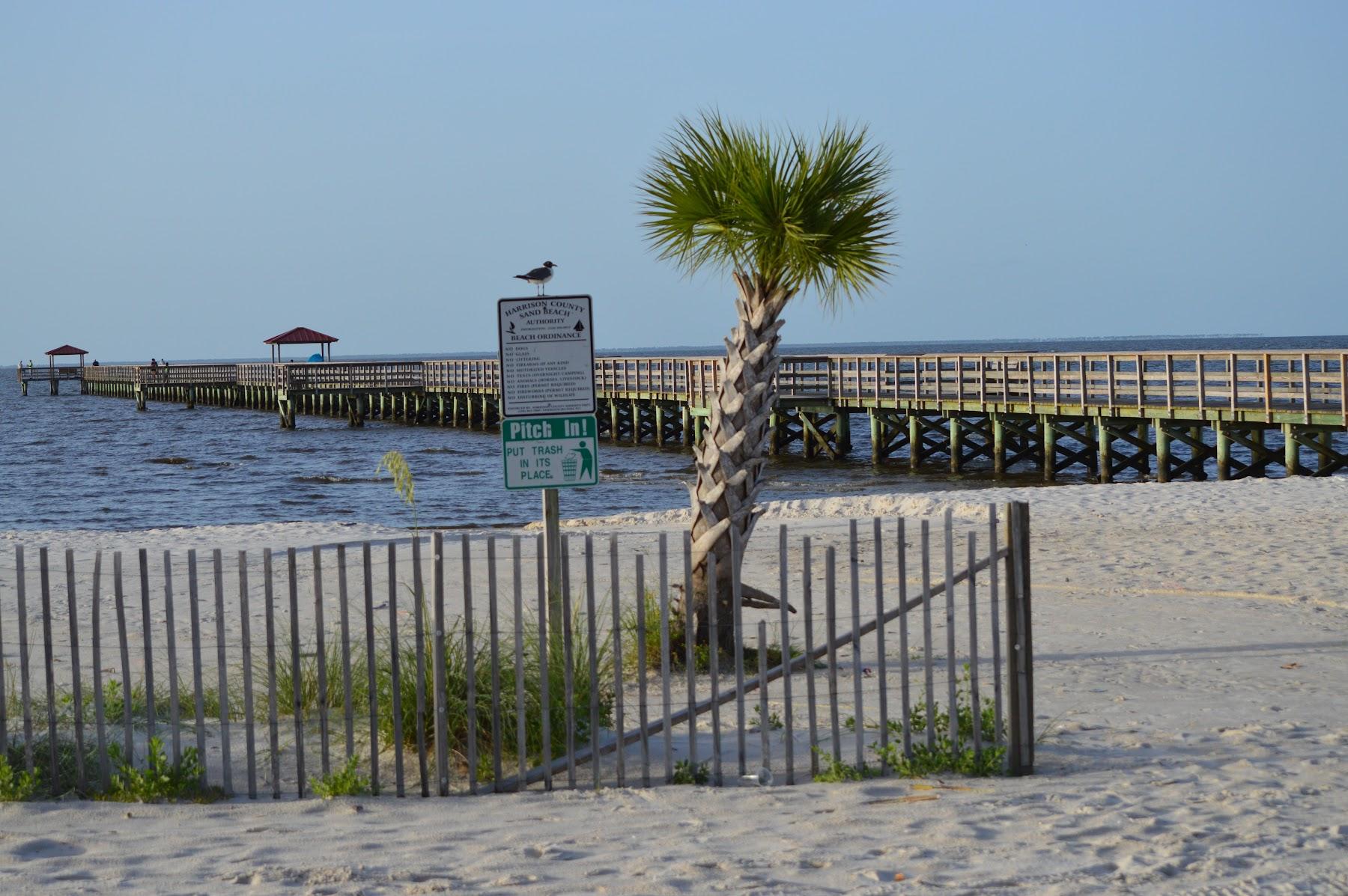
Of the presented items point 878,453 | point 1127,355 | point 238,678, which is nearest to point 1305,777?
point 238,678

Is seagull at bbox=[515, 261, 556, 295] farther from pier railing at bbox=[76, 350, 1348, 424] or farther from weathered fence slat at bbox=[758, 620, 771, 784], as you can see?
pier railing at bbox=[76, 350, 1348, 424]

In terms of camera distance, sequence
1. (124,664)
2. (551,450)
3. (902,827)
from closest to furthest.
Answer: (902,827)
(124,664)
(551,450)

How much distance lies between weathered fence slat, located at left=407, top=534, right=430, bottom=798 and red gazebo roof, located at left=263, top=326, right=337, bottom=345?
218ft

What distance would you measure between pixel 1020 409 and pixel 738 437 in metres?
22.9

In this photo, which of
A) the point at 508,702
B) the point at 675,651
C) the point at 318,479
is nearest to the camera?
the point at 508,702

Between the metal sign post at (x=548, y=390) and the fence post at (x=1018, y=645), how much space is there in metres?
1.98

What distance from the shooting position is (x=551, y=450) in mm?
6539

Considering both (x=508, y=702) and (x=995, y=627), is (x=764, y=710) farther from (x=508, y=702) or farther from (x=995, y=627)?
(x=508, y=702)

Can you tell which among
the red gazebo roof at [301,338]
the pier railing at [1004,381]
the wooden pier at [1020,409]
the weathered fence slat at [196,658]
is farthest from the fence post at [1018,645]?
the red gazebo roof at [301,338]

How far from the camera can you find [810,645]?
5.67 meters

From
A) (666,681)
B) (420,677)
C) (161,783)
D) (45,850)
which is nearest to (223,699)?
(161,783)

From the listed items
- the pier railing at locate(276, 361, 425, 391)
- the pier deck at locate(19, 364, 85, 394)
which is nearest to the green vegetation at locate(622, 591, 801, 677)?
the pier railing at locate(276, 361, 425, 391)

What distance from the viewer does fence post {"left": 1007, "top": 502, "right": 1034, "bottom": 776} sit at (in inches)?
224

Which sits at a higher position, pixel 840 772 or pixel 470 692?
pixel 470 692
